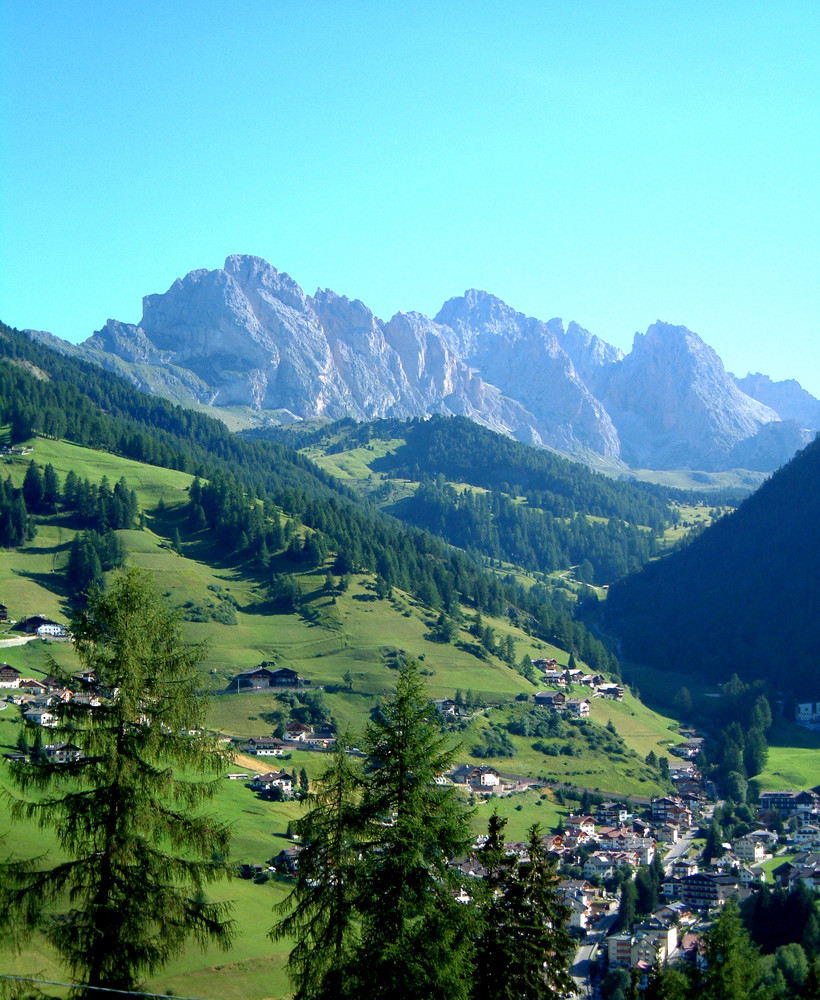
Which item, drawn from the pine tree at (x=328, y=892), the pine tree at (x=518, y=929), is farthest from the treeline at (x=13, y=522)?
the pine tree at (x=328, y=892)

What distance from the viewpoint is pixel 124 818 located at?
1911 cm

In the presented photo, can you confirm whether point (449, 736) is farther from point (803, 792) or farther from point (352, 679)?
point (803, 792)

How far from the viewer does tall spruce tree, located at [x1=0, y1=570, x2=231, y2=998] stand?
60.8 feet

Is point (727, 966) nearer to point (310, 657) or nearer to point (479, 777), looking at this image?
point (479, 777)

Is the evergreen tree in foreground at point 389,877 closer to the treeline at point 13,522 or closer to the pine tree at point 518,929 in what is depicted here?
the pine tree at point 518,929

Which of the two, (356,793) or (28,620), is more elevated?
(356,793)

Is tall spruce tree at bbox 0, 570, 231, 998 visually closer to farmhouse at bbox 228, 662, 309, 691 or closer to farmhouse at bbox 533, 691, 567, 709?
farmhouse at bbox 228, 662, 309, 691

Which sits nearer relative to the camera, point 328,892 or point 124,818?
point 124,818

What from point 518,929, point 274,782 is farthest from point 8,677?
point 518,929

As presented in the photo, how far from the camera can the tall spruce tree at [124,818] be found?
18.5 m

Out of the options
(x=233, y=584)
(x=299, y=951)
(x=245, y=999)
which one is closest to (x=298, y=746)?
(x=233, y=584)

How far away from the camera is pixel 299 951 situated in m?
21.7

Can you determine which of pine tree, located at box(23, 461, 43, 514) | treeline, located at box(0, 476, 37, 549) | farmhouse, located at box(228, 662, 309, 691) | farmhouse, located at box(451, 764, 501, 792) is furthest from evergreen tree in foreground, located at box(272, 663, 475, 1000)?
pine tree, located at box(23, 461, 43, 514)

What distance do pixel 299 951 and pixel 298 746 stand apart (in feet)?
304
